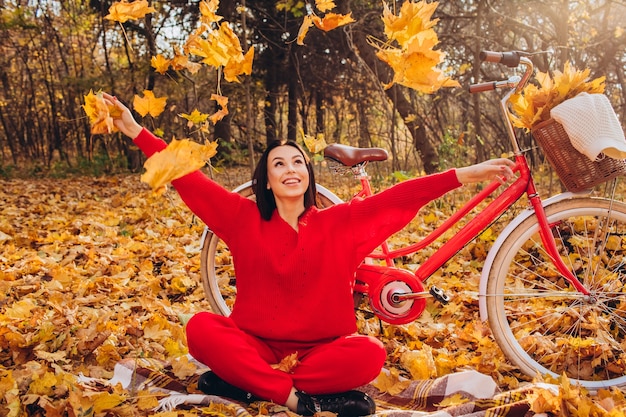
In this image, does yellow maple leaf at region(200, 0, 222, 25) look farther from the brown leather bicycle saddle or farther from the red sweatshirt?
the brown leather bicycle saddle

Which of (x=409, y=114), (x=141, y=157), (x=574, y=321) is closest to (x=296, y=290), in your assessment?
(x=574, y=321)

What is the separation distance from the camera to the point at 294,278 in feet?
6.52

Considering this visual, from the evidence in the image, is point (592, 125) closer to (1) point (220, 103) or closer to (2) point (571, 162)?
(2) point (571, 162)

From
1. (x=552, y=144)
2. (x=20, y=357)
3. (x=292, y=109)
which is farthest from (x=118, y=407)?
(x=292, y=109)

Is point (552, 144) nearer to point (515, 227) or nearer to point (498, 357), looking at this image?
point (515, 227)

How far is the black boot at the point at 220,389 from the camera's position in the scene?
6.29 feet

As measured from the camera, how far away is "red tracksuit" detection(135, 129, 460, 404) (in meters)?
1.89

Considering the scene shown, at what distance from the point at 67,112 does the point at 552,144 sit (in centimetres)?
1068

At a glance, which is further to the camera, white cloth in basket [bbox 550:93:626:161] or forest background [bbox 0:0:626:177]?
forest background [bbox 0:0:626:177]

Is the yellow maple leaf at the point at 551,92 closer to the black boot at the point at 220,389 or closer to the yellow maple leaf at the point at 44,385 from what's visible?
the black boot at the point at 220,389

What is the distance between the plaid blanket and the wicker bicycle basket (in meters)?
0.78

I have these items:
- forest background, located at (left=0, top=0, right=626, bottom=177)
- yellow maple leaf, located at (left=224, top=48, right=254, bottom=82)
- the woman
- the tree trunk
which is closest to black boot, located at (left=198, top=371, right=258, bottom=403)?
the woman

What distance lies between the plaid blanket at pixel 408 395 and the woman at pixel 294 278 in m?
0.09

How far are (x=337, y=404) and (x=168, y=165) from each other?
3.38 ft
